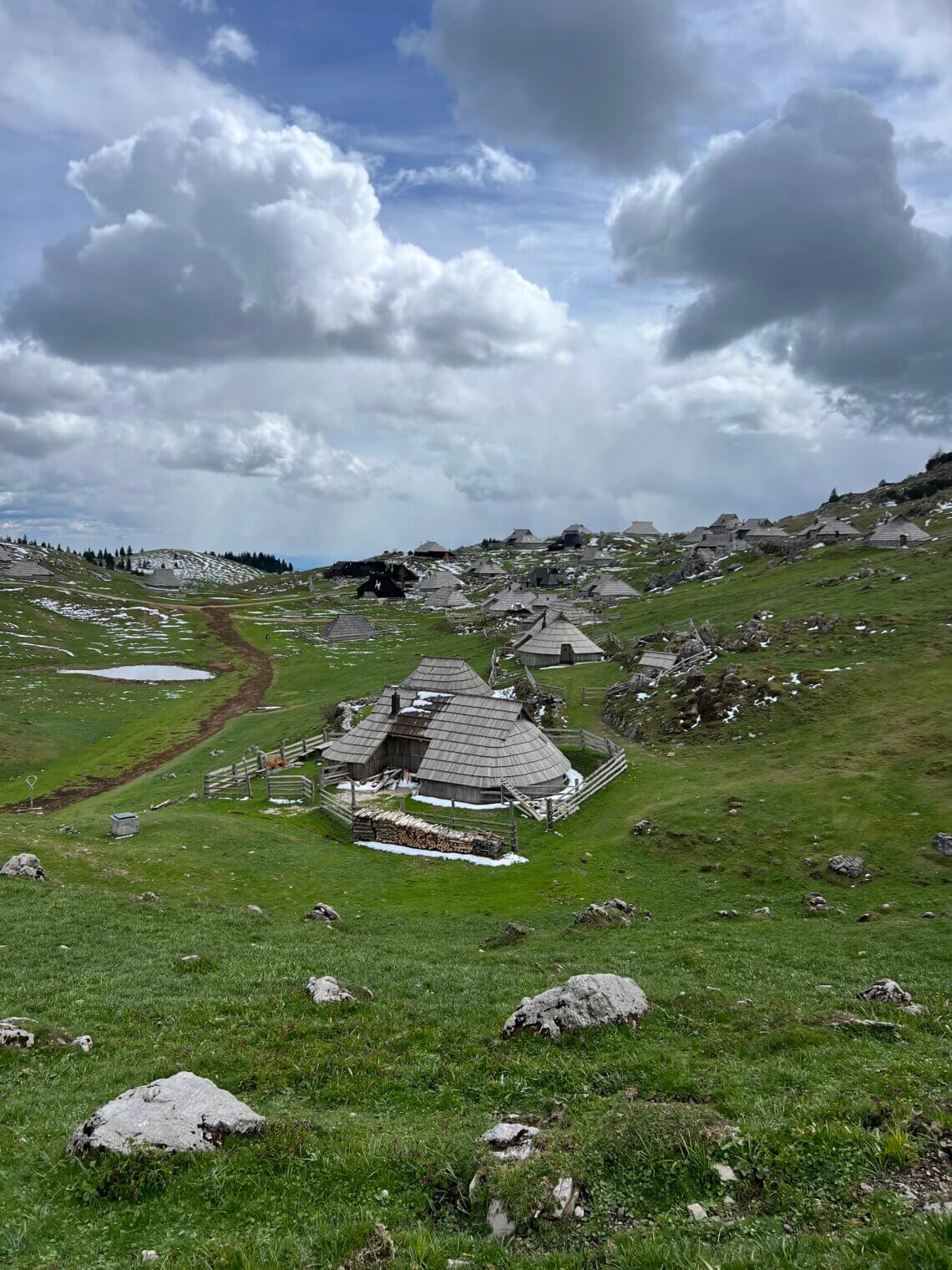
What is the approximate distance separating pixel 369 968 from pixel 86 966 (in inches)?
271

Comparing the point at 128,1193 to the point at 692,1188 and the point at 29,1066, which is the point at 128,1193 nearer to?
the point at 29,1066

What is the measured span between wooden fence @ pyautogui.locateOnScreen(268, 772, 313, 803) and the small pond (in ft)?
167

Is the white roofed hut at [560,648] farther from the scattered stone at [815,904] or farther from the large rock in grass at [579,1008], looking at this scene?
the large rock in grass at [579,1008]

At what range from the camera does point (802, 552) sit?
103 m

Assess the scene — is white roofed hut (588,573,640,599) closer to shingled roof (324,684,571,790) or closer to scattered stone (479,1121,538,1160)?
shingled roof (324,684,571,790)

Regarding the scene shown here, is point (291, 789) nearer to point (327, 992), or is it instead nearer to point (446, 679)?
point (446, 679)

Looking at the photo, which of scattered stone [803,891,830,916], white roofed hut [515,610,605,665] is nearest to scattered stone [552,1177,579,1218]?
scattered stone [803,891,830,916]

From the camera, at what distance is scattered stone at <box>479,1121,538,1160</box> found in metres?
8.78

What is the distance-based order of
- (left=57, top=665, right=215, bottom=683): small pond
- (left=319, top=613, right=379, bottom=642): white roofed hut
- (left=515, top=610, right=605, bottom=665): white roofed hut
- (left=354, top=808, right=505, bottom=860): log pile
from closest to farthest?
(left=354, top=808, right=505, bottom=860): log pile < (left=515, top=610, right=605, bottom=665): white roofed hut < (left=57, top=665, right=215, bottom=683): small pond < (left=319, top=613, right=379, bottom=642): white roofed hut

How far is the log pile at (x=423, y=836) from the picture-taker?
3309cm

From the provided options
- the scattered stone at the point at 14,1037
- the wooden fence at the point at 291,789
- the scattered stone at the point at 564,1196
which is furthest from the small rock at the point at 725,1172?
the wooden fence at the point at 291,789

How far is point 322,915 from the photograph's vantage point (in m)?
23.9

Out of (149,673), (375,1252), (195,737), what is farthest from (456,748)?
(149,673)

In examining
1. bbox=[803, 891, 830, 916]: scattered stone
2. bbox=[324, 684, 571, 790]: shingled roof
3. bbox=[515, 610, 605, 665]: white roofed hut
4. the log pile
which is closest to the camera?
bbox=[803, 891, 830, 916]: scattered stone
